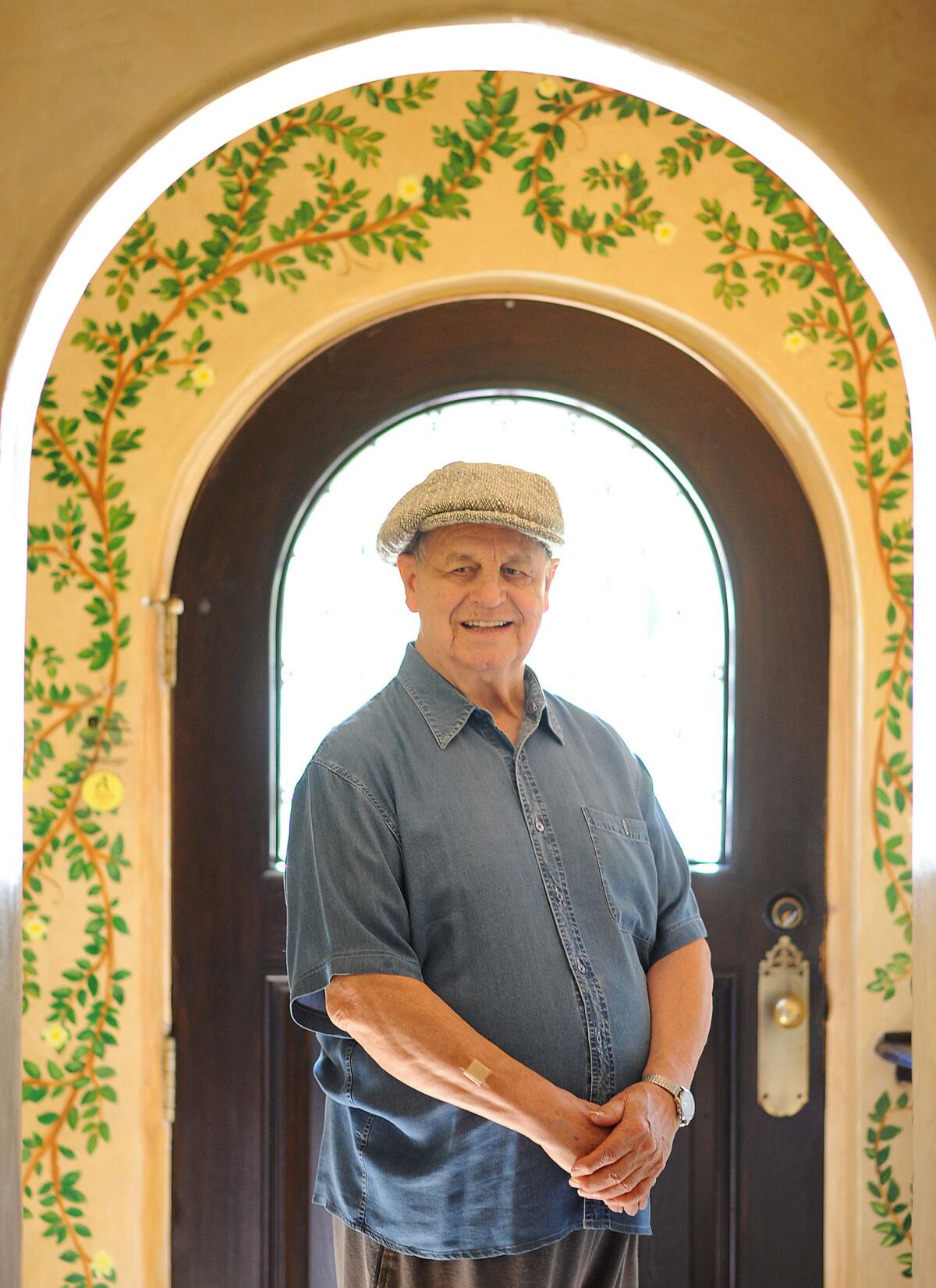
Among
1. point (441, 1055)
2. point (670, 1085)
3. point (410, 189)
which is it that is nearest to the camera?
point (441, 1055)

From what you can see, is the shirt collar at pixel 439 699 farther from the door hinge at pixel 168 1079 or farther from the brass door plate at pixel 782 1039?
the door hinge at pixel 168 1079

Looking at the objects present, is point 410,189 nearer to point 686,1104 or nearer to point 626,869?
point 626,869

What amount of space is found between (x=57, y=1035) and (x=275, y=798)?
1.59ft

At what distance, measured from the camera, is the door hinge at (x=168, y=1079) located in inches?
67.9

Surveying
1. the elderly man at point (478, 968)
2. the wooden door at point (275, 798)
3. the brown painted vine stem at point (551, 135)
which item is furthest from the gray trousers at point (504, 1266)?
the brown painted vine stem at point (551, 135)

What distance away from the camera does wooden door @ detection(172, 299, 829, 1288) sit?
1.74 metres

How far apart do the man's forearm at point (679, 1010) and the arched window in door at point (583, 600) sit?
19.2 inches

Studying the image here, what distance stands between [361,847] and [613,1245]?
1.76 feet

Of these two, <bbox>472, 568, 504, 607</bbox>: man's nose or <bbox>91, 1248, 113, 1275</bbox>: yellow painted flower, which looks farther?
<bbox>91, 1248, 113, 1275</bbox>: yellow painted flower

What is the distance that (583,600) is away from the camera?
1791mm

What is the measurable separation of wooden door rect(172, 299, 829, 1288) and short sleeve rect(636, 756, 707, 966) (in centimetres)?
42

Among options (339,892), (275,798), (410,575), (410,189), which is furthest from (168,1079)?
(410,189)

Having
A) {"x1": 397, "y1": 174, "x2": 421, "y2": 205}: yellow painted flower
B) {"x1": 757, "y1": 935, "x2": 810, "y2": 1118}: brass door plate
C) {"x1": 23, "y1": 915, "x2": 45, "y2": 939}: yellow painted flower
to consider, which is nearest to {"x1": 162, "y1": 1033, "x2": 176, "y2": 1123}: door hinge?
{"x1": 23, "y1": 915, "x2": 45, "y2": 939}: yellow painted flower

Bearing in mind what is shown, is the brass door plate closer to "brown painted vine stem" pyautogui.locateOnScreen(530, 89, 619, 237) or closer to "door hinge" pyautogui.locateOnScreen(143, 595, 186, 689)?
"door hinge" pyautogui.locateOnScreen(143, 595, 186, 689)
